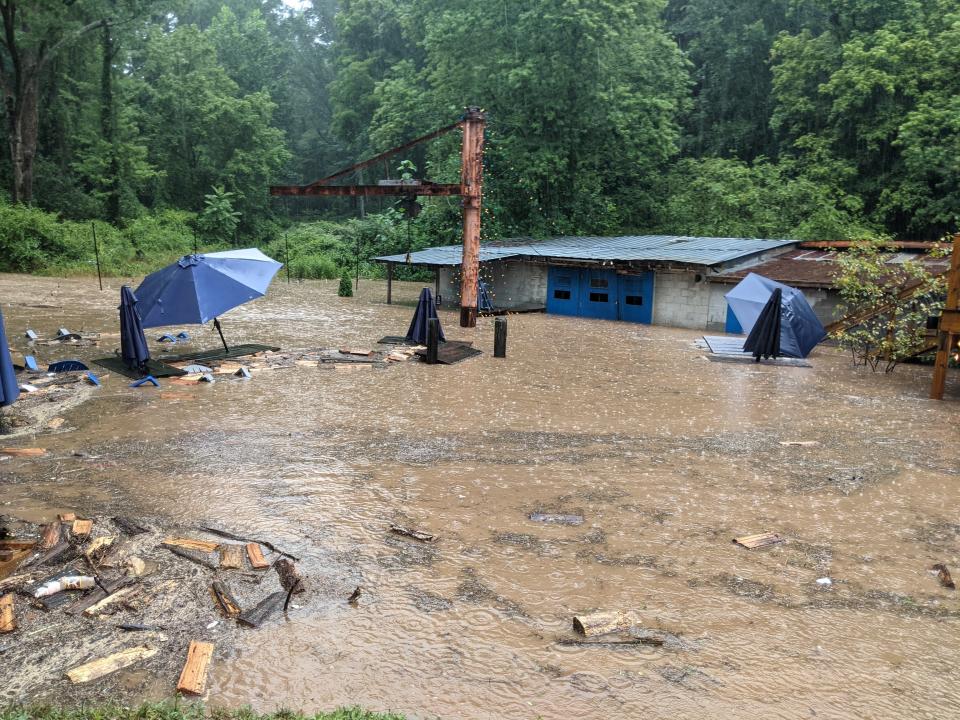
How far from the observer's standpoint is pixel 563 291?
96.7 ft

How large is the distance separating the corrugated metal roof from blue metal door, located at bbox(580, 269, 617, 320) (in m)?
0.84

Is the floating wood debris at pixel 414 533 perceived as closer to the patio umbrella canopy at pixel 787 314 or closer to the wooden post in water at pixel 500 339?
the wooden post in water at pixel 500 339

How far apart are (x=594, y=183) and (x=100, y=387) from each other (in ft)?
94.1

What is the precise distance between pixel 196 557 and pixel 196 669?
181 centimetres

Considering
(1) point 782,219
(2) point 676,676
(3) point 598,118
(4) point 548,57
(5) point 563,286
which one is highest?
(4) point 548,57

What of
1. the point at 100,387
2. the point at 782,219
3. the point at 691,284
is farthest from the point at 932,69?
the point at 100,387

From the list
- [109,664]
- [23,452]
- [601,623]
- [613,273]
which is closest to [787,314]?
[613,273]

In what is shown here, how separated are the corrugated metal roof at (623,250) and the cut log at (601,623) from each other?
65.0ft

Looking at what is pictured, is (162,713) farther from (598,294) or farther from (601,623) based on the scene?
(598,294)

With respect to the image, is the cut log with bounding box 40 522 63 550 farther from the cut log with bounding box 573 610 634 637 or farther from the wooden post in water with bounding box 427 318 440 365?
the wooden post in water with bounding box 427 318 440 365

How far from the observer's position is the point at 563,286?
29.5m

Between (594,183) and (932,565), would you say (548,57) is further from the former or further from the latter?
(932,565)

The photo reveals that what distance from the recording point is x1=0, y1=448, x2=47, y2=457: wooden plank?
9631 millimetres

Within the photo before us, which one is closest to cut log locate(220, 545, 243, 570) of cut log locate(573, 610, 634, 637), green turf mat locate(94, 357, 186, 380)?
cut log locate(573, 610, 634, 637)
